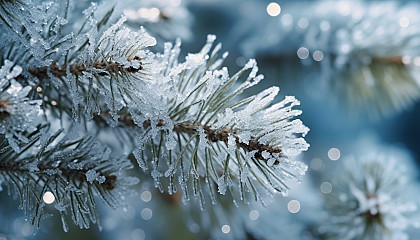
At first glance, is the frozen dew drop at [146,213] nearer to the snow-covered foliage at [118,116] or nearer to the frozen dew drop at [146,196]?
the frozen dew drop at [146,196]

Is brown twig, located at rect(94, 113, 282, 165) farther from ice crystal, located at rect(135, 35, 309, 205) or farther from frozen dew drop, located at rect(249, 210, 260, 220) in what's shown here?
frozen dew drop, located at rect(249, 210, 260, 220)

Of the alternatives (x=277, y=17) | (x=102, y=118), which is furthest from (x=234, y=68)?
(x=102, y=118)

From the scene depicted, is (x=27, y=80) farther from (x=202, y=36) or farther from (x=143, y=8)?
(x=202, y=36)

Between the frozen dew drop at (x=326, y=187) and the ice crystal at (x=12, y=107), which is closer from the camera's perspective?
the ice crystal at (x=12, y=107)

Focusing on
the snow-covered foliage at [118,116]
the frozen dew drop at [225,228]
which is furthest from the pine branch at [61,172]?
the frozen dew drop at [225,228]

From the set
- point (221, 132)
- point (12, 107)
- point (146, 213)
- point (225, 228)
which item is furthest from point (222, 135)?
point (146, 213)

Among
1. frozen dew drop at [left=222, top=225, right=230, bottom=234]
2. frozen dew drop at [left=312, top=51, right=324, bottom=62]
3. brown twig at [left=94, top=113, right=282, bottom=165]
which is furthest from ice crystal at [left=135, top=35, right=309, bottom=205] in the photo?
frozen dew drop at [left=312, top=51, right=324, bottom=62]
